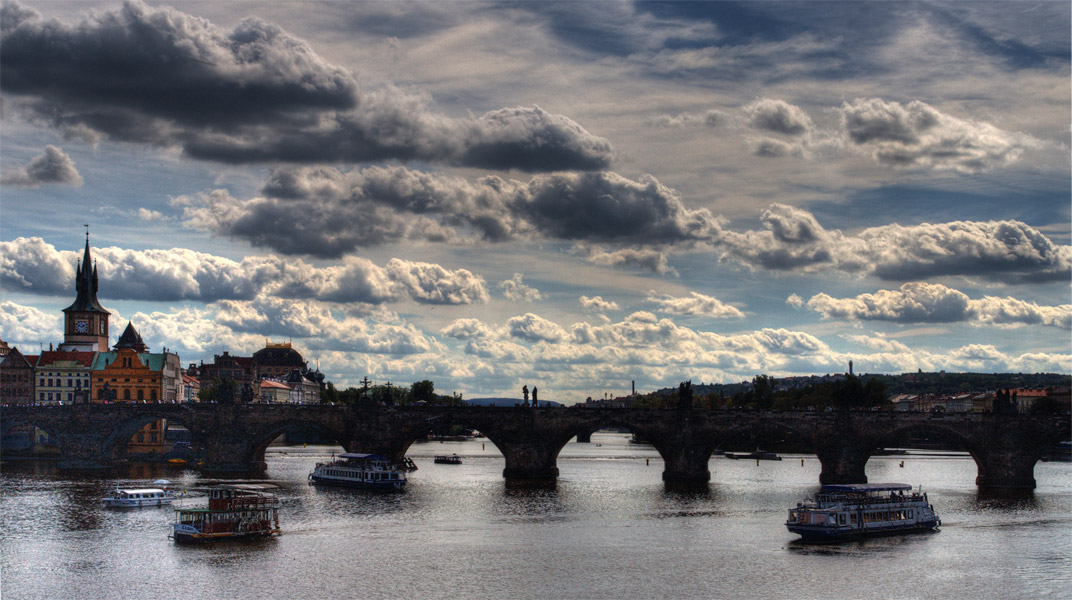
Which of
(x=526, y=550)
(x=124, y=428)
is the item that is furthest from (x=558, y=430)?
(x=124, y=428)

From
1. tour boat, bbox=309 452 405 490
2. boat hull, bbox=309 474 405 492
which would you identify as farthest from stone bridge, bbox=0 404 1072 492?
boat hull, bbox=309 474 405 492

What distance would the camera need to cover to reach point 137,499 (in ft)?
316

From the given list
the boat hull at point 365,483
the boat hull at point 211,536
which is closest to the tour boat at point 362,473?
the boat hull at point 365,483

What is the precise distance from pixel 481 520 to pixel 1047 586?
4264cm

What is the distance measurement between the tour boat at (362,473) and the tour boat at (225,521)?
108 ft

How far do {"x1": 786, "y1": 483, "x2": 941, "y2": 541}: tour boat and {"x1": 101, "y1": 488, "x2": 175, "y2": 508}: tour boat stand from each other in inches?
2180

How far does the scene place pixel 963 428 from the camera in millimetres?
116938

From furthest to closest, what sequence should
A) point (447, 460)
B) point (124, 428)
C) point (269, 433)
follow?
point (447, 460) < point (124, 428) < point (269, 433)

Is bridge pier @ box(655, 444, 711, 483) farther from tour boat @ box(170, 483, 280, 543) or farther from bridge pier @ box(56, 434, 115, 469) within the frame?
bridge pier @ box(56, 434, 115, 469)

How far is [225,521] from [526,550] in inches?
863

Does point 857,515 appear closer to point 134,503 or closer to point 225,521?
point 225,521

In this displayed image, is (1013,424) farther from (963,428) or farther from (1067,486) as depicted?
(1067,486)

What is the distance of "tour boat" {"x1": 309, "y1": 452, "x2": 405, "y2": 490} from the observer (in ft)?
375

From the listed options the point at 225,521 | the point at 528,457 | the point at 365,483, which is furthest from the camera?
the point at 528,457
